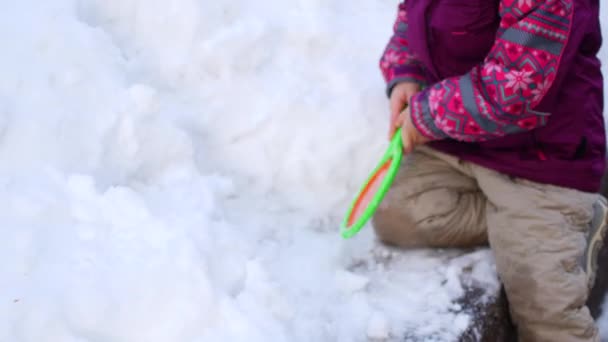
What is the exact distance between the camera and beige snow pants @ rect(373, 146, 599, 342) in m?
1.34

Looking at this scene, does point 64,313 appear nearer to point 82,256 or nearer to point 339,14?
point 82,256

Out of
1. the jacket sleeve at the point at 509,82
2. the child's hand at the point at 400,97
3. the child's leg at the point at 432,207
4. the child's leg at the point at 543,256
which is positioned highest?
the child's hand at the point at 400,97

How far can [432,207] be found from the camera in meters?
1.55

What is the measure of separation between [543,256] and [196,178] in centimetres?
76

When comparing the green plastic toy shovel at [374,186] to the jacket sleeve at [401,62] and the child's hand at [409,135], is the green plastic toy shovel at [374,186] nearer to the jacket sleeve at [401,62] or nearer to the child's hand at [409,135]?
the child's hand at [409,135]

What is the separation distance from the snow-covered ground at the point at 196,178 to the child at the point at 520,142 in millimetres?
95

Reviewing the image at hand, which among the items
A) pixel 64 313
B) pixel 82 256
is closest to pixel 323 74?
pixel 82 256

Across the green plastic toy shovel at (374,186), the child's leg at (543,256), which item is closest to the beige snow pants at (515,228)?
the child's leg at (543,256)

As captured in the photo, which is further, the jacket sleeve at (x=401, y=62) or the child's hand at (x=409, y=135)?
the jacket sleeve at (x=401, y=62)

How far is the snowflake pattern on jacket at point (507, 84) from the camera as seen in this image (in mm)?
1230

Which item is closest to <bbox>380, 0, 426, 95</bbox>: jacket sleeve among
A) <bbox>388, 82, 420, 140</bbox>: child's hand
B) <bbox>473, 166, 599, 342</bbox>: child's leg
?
<bbox>388, 82, 420, 140</bbox>: child's hand

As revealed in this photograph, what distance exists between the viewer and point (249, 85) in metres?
1.67

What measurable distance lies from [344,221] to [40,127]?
681 millimetres

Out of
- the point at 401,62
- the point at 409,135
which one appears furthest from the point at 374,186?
the point at 401,62
